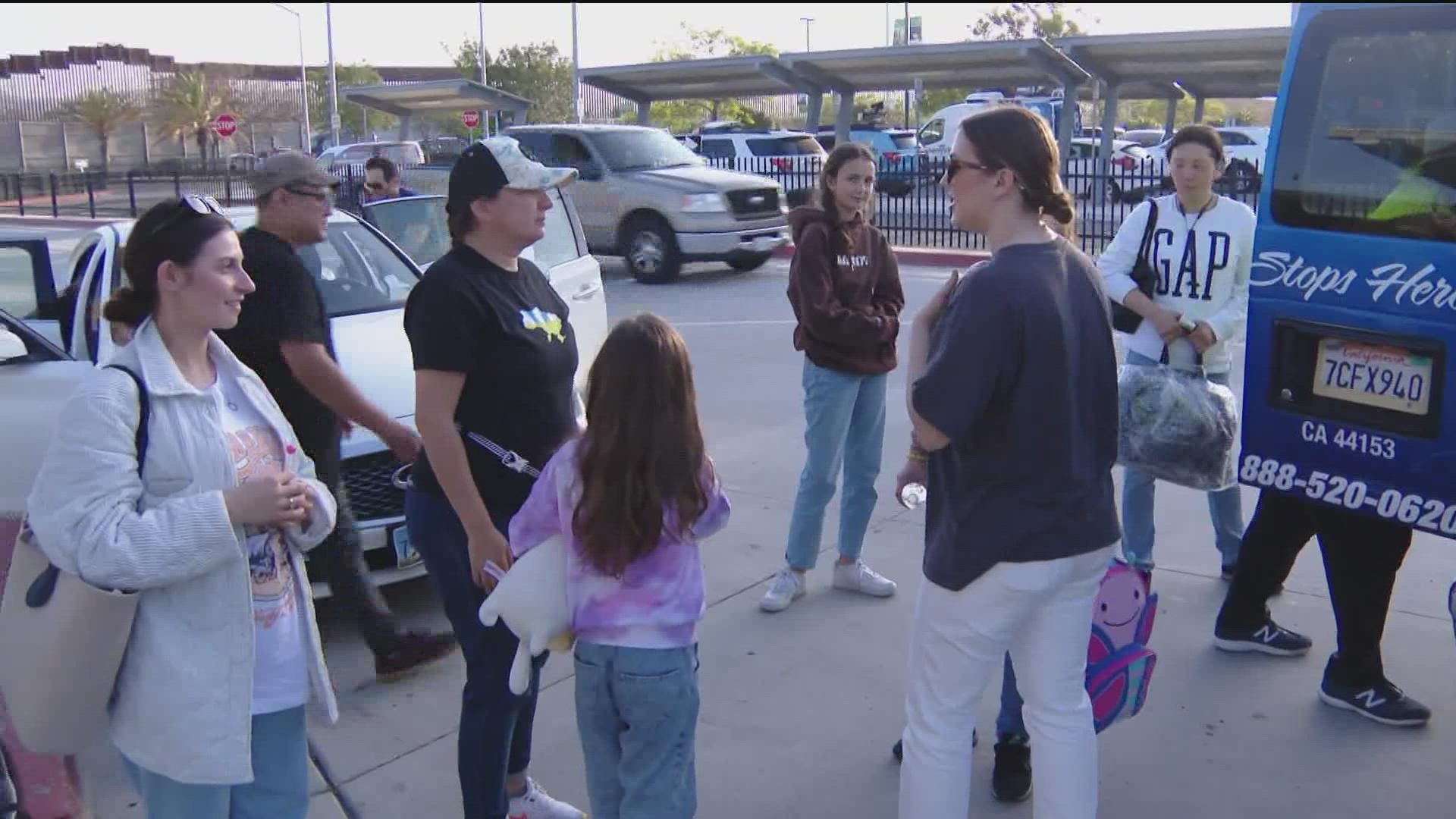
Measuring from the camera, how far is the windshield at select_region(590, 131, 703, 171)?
1548 cm

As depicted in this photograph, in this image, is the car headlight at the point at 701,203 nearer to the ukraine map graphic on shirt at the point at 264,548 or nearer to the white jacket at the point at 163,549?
the ukraine map graphic on shirt at the point at 264,548

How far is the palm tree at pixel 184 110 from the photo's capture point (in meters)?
51.8

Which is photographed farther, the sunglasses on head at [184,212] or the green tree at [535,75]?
the green tree at [535,75]

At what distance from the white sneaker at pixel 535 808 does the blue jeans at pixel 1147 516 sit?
2.31 m

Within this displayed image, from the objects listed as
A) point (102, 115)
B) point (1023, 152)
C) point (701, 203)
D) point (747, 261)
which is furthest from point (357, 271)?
point (102, 115)

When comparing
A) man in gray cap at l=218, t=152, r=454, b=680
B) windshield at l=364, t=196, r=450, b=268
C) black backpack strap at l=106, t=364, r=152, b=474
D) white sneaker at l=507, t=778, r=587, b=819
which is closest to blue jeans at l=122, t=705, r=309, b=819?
black backpack strap at l=106, t=364, r=152, b=474

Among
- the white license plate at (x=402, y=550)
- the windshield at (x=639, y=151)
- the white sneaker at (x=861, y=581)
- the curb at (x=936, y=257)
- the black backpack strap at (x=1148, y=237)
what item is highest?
the windshield at (x=639, y=151)

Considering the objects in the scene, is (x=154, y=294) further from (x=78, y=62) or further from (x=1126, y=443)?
(x=78, y=62)

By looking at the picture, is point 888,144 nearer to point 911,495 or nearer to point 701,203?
point 701,203

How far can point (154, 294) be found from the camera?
2441 millimetres

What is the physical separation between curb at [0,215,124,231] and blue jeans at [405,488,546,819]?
24516 mm

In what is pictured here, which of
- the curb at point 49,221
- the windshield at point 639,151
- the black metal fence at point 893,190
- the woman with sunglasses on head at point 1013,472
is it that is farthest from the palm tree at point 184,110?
the woman with sunglasses on head at point 1013,472

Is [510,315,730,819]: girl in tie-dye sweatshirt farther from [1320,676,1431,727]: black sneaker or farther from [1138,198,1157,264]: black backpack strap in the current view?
[1138,198,1157,264]: black backpack strap

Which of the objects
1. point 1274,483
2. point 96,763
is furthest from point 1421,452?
point 96,763
